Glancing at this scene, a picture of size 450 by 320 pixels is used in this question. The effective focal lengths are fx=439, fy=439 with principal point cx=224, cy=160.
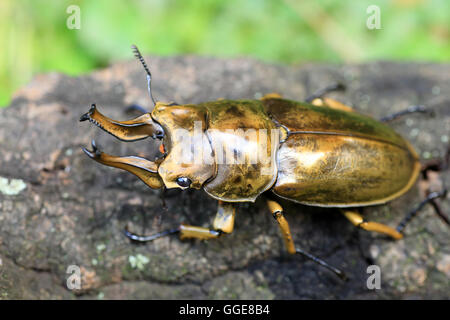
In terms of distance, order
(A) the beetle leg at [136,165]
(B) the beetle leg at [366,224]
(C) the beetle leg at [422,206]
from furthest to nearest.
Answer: (C) the beetle leg at [422,206], (B) the beetle leg at [366,224], (A) the beetle leg at [136,165]

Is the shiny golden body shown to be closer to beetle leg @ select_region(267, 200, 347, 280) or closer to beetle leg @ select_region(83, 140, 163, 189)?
beetle leg @ select_region(267, 200, 347, 280)

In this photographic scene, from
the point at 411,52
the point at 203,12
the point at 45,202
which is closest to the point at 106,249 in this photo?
the point at 45,202

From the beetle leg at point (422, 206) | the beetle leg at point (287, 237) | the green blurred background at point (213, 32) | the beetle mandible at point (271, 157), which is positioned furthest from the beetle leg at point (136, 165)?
the green blurred background at point (213, 32)

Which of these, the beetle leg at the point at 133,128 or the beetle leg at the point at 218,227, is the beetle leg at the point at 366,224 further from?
the beetle leg at the point at 133,128

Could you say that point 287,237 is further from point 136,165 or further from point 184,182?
point 136,165

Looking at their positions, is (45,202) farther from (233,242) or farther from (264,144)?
(264,144)

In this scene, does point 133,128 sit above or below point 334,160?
above

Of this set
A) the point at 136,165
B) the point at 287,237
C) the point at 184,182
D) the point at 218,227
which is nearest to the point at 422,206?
the point at 287,237
